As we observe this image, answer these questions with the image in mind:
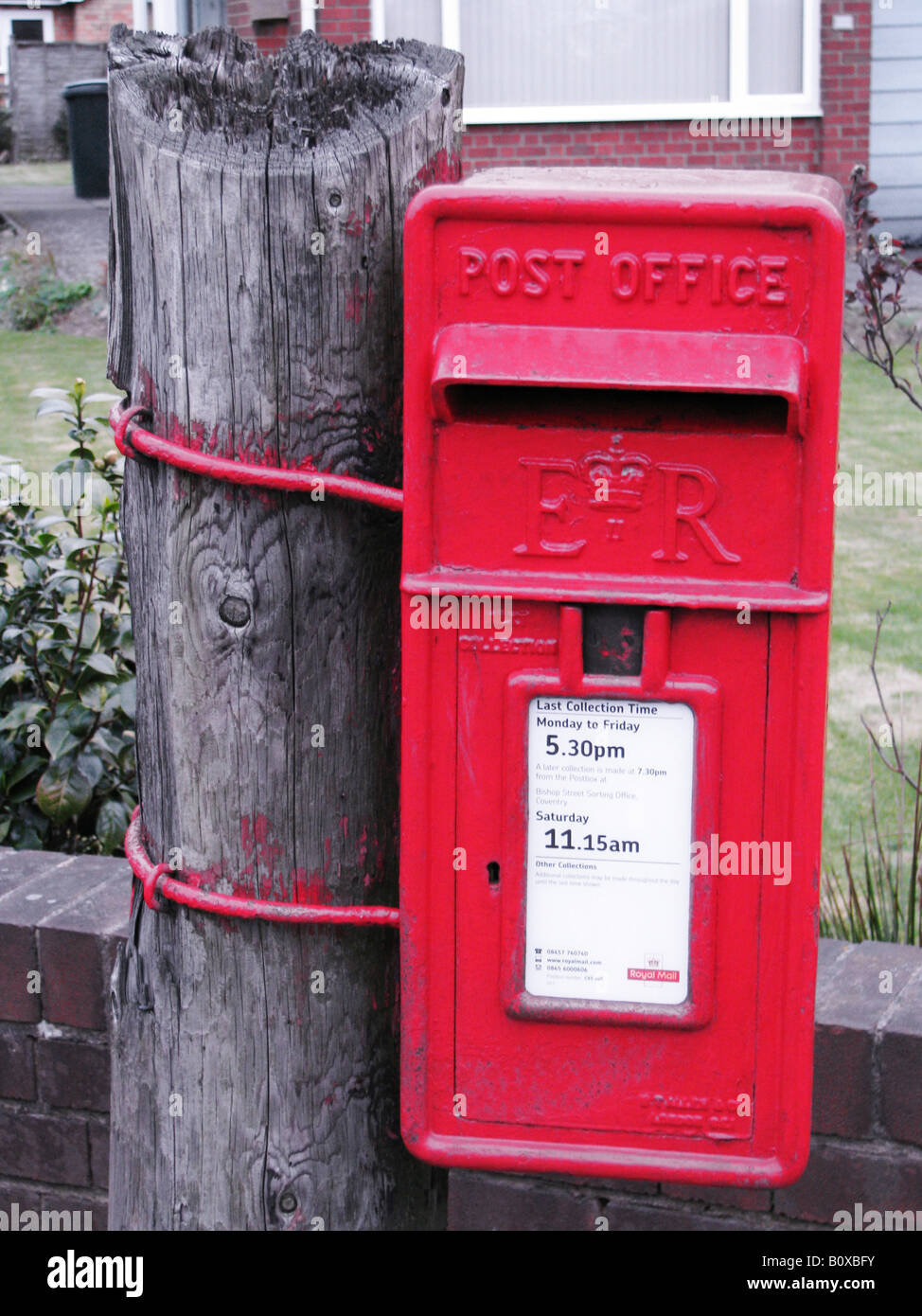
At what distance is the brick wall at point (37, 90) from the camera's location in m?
22.5

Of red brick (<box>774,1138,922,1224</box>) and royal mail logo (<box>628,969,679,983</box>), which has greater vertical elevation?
royal mail logo (<box>628,969,679,983</box>)

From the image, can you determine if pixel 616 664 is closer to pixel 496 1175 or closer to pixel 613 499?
pixel 613 499

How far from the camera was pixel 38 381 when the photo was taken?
9.17 metres

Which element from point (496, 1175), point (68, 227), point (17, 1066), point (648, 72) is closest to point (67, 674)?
point (17, 1066)

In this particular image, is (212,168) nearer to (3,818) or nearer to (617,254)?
(617,254)

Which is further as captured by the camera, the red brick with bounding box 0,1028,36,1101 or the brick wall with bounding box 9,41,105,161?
the brick wall with bounding box 9,41,105,161

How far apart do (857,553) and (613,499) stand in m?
4.88

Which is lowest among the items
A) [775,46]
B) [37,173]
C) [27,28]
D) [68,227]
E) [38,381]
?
[38,381]

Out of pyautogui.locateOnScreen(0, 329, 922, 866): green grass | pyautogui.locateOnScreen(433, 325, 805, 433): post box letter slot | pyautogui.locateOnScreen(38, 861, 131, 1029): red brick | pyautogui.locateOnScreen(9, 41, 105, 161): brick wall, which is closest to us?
pyautogui.locateOnScreen(433, 325, 805, 433): post box letter slot

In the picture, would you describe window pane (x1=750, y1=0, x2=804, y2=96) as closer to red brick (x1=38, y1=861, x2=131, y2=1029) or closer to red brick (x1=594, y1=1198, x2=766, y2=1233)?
red brick (x1=38, y1=861, x2=131, y2=1029)

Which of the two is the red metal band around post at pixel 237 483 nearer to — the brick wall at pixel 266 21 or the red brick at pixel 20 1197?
the red brick at pixel 20 1197

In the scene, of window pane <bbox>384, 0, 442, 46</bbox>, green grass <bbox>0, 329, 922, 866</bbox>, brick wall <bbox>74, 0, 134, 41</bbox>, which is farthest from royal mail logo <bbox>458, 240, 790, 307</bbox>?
brick wall <bbox>74, 0, 134, 41</bbox>

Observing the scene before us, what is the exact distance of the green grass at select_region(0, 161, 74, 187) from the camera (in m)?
19.2

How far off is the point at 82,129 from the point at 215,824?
1410cm
